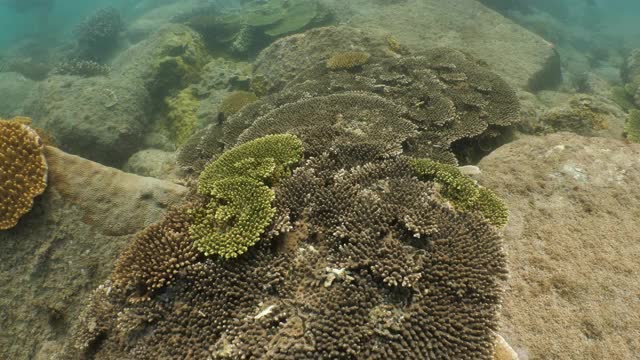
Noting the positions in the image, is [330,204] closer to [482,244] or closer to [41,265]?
[482,244]

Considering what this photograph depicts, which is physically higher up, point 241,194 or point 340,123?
point 241,194

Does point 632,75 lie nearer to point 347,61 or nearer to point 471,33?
point 471,33

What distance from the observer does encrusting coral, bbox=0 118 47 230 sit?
14.0 feet

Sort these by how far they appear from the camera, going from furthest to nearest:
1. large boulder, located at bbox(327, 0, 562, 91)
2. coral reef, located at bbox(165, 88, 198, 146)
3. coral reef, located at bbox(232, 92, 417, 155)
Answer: large boulder, located at bbox(327, 0, 562, 91), coral reef, located at bbox(165, 88, 198, 146), coral reef, located at bbox(232, 92, 417, 155)

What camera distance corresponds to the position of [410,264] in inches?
127

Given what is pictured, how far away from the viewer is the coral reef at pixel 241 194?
347cm

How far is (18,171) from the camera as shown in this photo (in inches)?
175

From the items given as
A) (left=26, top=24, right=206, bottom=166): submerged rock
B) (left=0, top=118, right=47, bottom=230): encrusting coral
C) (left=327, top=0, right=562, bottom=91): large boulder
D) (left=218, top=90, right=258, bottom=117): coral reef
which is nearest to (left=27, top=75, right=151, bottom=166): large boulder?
(left=26, top=24, right=206, bottom=166): submerged rock

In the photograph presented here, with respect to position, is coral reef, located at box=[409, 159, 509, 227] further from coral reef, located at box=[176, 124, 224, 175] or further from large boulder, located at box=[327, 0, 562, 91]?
large boulder, located at box=[327, 0, 562, 91]

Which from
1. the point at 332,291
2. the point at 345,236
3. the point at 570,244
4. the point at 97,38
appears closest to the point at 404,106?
the point at 570,244

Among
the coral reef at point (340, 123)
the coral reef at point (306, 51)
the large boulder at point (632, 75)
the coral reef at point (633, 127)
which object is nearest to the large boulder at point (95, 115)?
the coral reef at point (306, 51)

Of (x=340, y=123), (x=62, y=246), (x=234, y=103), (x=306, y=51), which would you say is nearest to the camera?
(x=62, y=246)

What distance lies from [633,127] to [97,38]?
969 inches

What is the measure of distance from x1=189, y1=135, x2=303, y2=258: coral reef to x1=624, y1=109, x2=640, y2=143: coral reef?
7.21 metres
